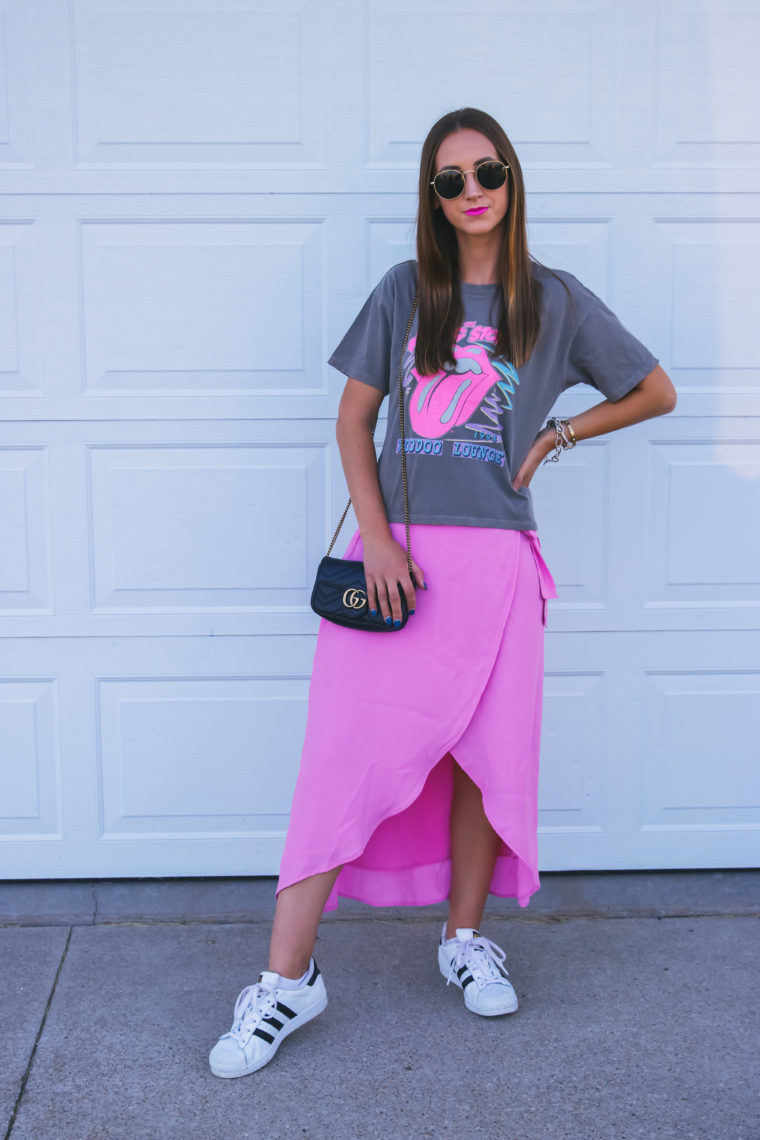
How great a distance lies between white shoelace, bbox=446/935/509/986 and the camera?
2164 millimetres

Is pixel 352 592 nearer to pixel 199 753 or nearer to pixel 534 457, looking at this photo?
pixel 534 457

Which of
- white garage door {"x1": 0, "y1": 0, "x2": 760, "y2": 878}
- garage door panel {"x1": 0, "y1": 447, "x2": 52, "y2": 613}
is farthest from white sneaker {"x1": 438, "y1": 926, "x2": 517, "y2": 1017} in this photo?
garage door panel {"x1": 0, "y1": 447, "x2": 52, "y2": 613}

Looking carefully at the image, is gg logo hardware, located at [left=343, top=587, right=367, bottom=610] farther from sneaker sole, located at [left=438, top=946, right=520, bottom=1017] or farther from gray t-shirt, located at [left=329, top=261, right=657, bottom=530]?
sneaker sole, located at [left=438, top=946, right=520, bottom=1017]

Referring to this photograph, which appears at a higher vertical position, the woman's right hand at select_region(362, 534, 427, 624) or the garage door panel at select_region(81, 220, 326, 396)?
the garage door panel at select_region(81, 220, 326, 396)

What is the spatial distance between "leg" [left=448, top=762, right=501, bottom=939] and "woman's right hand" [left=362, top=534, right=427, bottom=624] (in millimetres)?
462

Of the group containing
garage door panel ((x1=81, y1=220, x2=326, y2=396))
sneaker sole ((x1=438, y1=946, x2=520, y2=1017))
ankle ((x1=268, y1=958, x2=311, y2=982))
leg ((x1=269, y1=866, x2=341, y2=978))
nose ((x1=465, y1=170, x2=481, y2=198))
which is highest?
nose ((x1=465, y1=170, x2=481, y2=198))

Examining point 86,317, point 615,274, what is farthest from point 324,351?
point 615,274

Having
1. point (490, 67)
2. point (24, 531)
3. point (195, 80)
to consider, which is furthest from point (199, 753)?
point (490, 67)

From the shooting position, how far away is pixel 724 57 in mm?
2561

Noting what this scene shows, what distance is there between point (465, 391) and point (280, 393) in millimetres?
740

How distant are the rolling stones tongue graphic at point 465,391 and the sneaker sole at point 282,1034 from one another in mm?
1125

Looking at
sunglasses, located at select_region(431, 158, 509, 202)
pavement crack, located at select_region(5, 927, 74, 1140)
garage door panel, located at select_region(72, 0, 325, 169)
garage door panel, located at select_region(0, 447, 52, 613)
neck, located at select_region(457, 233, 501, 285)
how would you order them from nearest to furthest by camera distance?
1. pavement crack, located at select_region(5, 927, 74, 1140)
2. sunglasses, located at select_region(431, 158, 509, 202)
3. neck, located at select_region(457, 233, 501, 285)
4. garage door panel, located at select_region(72, 0, 325, 169)
5. garage door panel, located at select_region(0, 447, 52, 613)

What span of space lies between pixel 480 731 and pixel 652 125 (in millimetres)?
1568

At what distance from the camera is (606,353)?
208cm
